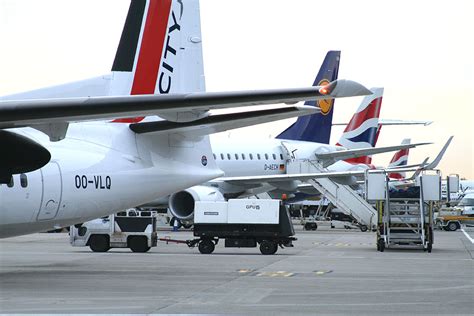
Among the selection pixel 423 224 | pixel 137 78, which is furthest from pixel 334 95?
pixel 423 224

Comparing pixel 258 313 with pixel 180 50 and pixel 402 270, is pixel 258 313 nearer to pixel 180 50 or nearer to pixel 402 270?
pixel 402 270

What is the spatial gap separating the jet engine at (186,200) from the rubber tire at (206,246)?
27.4ft

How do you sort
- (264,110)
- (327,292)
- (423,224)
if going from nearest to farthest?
1. (327,292)
2. (264,110)
3. (423,224)

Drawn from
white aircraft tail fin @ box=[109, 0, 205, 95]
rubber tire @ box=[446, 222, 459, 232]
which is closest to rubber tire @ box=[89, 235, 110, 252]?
white aircraft tail fin @ box=[109, 0, 205, 95]

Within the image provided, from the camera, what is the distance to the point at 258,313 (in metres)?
12.1

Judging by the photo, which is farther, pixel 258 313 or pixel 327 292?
pixel 327 292

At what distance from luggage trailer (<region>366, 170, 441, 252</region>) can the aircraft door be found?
45.2 ft

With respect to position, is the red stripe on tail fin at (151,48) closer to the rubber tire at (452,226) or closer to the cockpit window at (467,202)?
the rubber tire at (452,226)

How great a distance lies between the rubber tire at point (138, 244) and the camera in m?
26.1

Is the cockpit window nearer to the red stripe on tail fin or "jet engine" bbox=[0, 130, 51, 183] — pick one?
the red stripe on tail fin

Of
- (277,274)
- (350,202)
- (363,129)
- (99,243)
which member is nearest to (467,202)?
(363,129)

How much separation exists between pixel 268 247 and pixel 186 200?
10.3 meters

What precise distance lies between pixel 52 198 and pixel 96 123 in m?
2.29

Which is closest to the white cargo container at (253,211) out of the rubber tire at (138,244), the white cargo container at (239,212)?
the white cargo container at (239,212)
